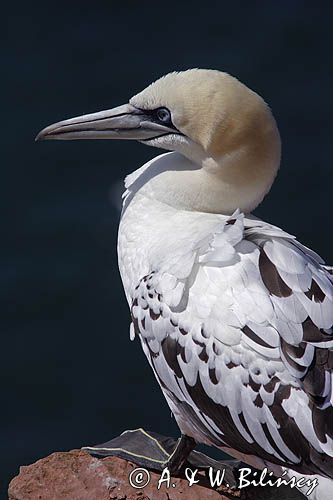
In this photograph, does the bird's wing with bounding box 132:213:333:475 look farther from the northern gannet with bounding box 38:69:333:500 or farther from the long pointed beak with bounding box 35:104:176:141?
the long pointed beak with bounding box 35:104:176:141

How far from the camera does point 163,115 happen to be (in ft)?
21.9

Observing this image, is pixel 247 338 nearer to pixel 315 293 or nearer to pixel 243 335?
pixel 243 335

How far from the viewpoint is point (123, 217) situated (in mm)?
7066

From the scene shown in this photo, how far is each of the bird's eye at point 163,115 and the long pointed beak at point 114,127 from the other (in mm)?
42

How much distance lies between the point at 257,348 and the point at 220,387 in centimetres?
31

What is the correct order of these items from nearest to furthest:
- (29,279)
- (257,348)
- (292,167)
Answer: (257,348)
(29,279)
(292,167)

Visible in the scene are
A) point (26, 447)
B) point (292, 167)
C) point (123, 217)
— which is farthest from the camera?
point (292, 167)

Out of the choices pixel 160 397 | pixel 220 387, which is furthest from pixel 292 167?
pixel 220 387

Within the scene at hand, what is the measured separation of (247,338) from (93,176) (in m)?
3.54

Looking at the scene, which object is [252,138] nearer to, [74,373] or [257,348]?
[257,348]

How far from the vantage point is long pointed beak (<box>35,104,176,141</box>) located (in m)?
6.79

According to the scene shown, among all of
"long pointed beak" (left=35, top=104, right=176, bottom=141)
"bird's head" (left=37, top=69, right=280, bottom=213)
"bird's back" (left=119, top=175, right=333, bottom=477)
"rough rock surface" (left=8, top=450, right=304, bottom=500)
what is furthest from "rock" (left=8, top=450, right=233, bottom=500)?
"long pointed beak" (left=35, top=104, right=176, bottom=141)

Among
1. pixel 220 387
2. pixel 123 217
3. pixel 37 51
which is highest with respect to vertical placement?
pixel 37 51

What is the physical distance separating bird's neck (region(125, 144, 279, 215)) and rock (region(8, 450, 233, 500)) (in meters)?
1.41
